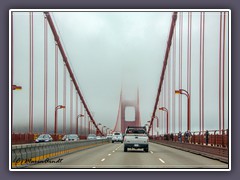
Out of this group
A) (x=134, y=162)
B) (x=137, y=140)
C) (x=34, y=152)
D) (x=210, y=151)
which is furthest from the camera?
(x=137, y=140)

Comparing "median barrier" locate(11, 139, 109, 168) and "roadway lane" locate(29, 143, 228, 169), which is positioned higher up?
"median barrier" locate(11, 139, 109, 168)

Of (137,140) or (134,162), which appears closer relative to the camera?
(134,162)

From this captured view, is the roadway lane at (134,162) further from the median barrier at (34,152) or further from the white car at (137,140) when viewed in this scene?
the white car at (137,140)

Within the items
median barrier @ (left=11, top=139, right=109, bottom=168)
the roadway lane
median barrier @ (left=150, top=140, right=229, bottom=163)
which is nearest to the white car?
median barrier @ (left=150, top=140, right=229, bottom=163)

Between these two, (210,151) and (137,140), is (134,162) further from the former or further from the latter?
(137,140)

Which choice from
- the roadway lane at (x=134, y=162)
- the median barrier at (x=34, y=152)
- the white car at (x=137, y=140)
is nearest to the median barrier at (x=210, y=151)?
the roadway lane at (x=134, y=162)

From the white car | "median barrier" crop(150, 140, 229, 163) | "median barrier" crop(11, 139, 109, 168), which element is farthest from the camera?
the white car

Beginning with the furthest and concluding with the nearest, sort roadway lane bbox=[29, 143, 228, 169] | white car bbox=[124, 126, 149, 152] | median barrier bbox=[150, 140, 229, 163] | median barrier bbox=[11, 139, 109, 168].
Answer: white car bbox=[124, 126, 149, 152] → median barrier bbox=[150, 140, 229, 163] → roadway lane bbox=[29, 143, 228, 169] → median barrier bbox=[11, 139, 109, 168]

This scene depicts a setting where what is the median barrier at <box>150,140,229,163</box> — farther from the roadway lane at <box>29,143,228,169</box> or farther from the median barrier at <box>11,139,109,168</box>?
the median barrier at <box>11,139,109,168</box>

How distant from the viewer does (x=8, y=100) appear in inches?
562

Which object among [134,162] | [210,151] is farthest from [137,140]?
[134,162]
